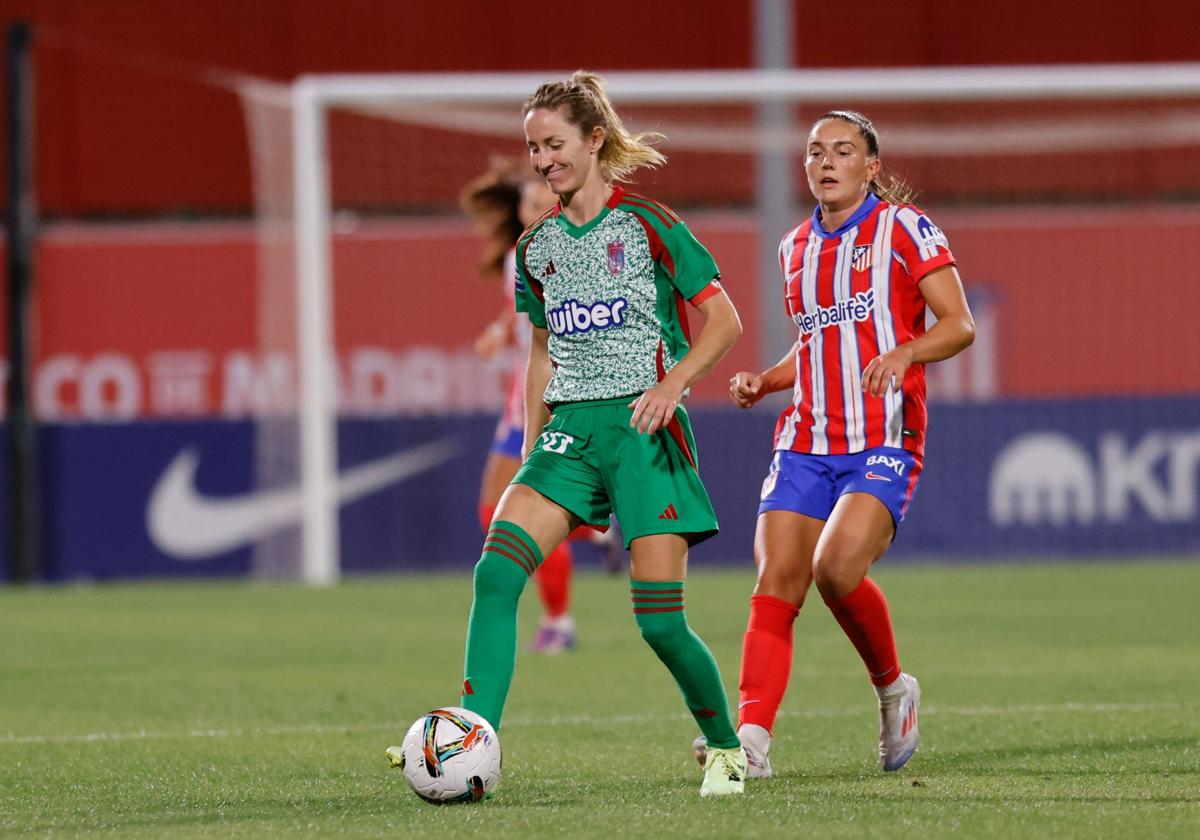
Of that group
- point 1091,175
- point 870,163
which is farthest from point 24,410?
point 1091,175

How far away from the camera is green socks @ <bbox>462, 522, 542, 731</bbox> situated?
16.2ft

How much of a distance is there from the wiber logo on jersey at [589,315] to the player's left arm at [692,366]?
19 cm

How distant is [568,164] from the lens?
5.11 metres

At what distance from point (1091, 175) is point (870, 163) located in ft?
57.2

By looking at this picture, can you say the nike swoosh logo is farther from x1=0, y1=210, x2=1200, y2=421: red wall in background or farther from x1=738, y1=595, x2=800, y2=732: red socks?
x1=738, y1=595, x2=800, y2=732: red socks

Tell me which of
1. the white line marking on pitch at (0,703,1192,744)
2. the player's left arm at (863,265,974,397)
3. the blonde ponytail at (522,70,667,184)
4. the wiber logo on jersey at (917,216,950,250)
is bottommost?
the white line marking on pitch at (0,703,1192,744)

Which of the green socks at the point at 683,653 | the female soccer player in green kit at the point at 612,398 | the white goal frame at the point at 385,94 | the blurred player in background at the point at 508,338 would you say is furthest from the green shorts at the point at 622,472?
the white goal frame at the point at 385,94

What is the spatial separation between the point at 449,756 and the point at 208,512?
9548 millimetres

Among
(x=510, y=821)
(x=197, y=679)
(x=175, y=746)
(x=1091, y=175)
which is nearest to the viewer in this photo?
(x=510, y=821)

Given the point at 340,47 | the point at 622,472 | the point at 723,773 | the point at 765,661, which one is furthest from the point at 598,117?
the point at 340,47

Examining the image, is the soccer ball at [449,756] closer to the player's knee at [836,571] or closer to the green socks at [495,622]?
the green socks at [495,622]

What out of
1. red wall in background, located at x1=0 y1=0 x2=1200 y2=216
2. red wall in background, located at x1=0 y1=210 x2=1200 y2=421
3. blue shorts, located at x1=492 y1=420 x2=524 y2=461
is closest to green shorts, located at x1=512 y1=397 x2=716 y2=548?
blue shorts, located at x1=492 y1=420 x2=524 y2=461

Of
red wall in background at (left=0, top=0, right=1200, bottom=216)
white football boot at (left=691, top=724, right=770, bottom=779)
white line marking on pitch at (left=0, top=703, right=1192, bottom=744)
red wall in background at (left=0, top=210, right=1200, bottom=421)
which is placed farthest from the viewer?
red wall in background at (left=0, top=0, right=1200, bottom=216)

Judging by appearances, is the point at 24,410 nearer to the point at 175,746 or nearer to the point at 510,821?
the point at 175,746
